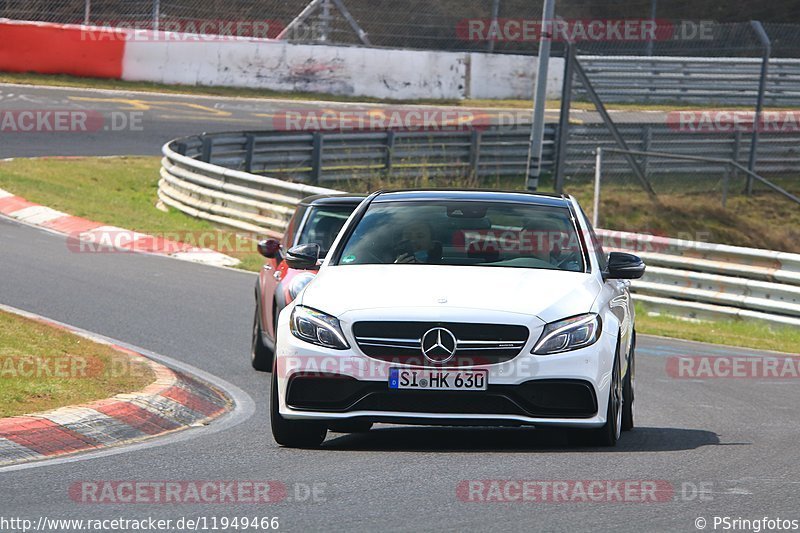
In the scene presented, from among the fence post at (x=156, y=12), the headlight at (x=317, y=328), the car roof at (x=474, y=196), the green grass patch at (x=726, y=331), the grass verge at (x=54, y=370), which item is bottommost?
the green grass patch at (x=726, y=331)

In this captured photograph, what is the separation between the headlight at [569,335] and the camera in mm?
7969

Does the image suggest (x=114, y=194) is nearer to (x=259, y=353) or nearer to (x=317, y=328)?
(x=259, y=353)

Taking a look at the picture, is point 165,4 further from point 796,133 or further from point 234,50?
point 796,133

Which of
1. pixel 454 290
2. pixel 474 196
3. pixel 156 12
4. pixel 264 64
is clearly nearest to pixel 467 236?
pixel 474 196

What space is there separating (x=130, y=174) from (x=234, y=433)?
18.6 metres

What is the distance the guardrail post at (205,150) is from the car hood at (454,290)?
17.3m

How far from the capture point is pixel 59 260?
59.3 ft

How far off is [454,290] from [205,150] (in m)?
18.2

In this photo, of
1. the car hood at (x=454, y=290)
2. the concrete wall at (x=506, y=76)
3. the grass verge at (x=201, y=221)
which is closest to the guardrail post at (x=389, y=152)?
A: the grass verge at (x=201, y=221)

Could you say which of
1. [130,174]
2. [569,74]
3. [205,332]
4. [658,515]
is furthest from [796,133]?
[658,515]

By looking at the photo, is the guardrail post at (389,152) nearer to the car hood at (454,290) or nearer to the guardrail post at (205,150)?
the guardrail post at (205,150)

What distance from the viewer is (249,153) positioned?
86.5ft

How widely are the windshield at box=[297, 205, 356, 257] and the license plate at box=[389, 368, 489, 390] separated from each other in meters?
4.28

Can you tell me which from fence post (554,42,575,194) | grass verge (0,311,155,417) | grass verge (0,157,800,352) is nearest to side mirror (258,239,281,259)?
grass verge (0,311,155,417)
